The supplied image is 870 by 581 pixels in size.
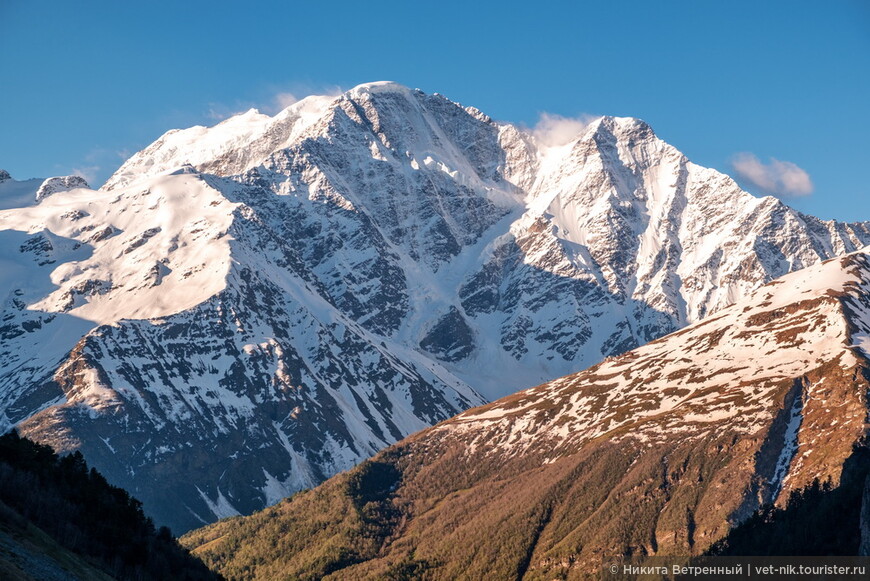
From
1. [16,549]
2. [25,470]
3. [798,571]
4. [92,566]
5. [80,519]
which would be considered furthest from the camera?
[798,571]

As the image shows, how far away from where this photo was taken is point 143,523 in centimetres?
16275

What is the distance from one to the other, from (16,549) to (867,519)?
148659mm

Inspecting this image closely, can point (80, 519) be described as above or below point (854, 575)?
above

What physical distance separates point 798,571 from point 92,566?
138 metres

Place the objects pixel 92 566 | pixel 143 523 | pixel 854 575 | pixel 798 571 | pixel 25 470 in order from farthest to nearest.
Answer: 1. pixel 798 571
2. pixel 854 575
3. pixel 143 523
4. pixel 25 470
5. pixel 92 566

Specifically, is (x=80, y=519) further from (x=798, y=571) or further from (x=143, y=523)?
(x=798, y=571)

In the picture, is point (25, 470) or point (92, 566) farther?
point (25, 470)

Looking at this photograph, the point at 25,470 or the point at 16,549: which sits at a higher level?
the point at 25,470

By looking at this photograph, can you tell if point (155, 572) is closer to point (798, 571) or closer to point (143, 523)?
point (143, 523)

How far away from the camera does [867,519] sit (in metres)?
186

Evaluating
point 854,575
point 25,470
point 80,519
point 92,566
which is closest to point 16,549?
point 92,566

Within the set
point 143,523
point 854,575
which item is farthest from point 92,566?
point 854,575

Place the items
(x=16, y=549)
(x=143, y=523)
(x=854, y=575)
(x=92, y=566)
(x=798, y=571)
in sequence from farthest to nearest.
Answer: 1. (x=798, y=571)
2. (x=854, y=575)
3. (x=143, y=523)
4. (x=92, y=566)
5. (x=16, y=549)

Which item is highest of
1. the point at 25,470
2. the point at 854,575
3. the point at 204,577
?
the point at 25,470
